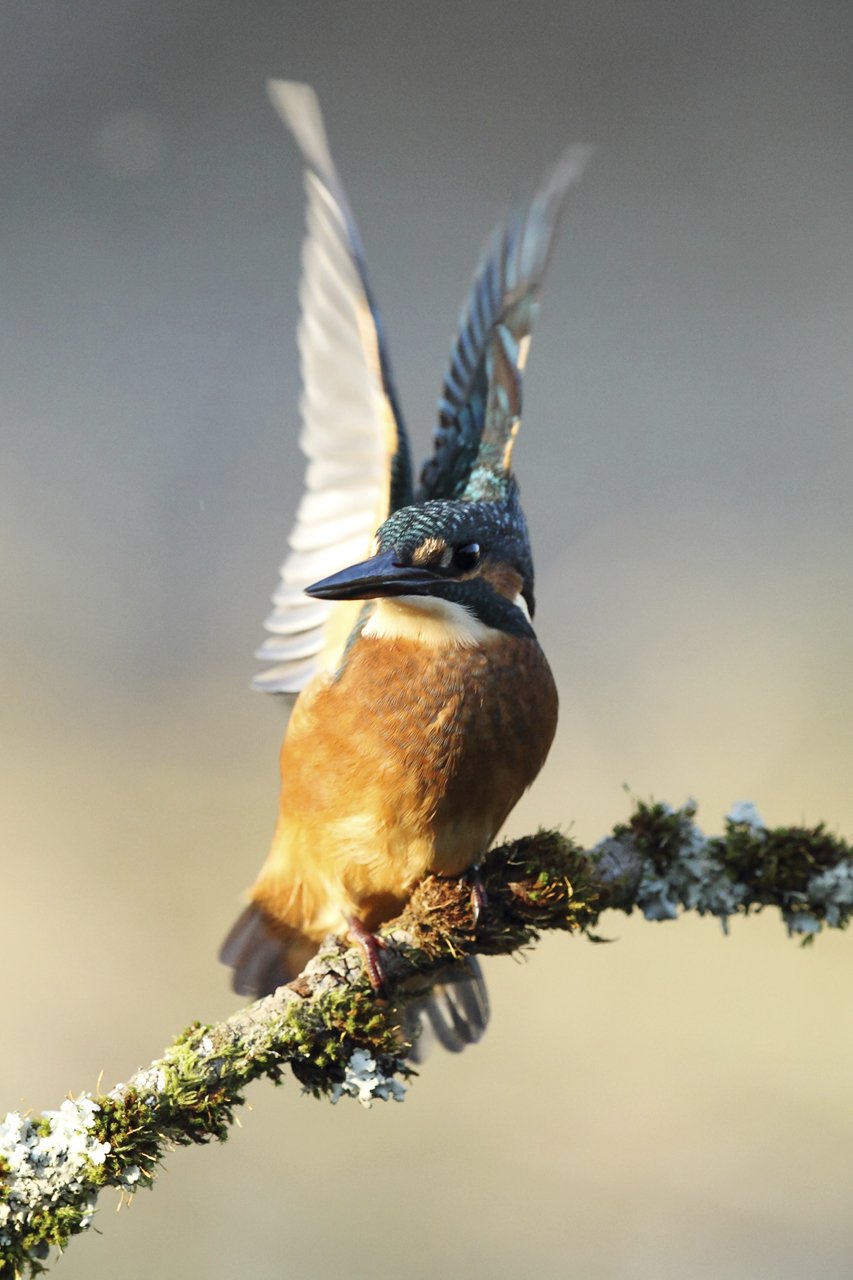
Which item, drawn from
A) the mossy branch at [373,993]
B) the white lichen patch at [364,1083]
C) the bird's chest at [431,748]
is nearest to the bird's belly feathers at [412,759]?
the bird's chest at [431,748]

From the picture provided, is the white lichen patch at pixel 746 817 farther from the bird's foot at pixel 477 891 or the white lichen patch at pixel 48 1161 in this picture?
the white lichen patch at pixel 48 1161

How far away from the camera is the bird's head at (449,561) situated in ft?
7.14

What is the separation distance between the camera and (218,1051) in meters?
1.92

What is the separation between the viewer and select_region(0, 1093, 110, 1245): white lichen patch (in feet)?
5.67

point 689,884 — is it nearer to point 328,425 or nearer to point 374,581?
point 374,581

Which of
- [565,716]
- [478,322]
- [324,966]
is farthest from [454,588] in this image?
A: [565,716]

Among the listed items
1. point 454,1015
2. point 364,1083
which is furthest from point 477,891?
point 454,1015

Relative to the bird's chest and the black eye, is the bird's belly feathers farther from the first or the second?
the black eye

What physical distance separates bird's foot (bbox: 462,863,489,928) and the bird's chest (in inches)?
1.1

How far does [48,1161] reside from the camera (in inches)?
68.3

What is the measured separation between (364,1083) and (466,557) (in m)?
0.92

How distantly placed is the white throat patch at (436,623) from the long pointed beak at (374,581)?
11 cm

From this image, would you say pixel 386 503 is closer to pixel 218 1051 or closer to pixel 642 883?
pixel 642 883

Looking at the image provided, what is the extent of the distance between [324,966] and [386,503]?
3.63ft
